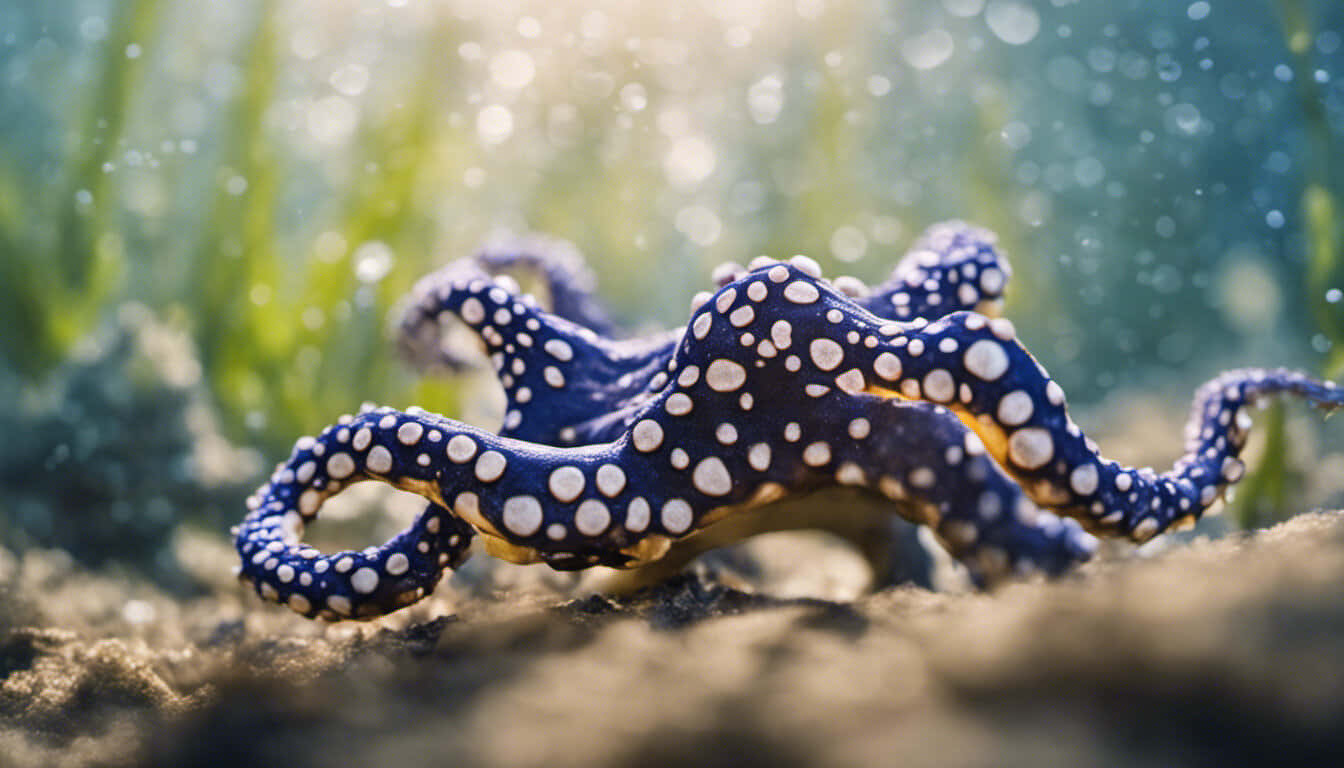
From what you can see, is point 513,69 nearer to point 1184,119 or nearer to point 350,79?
point 350,79

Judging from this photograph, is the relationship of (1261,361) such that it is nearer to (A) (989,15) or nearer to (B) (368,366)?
(A) (989,15)

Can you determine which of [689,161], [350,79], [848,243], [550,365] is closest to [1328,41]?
[848,243]

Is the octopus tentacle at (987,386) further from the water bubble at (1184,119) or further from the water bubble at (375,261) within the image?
the water bubble at (1184,119)

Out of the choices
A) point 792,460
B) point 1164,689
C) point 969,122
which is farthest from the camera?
point 969,122

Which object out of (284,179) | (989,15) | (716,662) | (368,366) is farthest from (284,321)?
(989,15)

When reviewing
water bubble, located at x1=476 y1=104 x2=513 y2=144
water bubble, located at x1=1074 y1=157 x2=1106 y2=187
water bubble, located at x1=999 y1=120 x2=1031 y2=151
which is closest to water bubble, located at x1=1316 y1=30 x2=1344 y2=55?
water bubble, located at x1=999 y1=120 x2=1031 y2=151

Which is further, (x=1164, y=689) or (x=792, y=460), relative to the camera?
(x=792, y=460)
